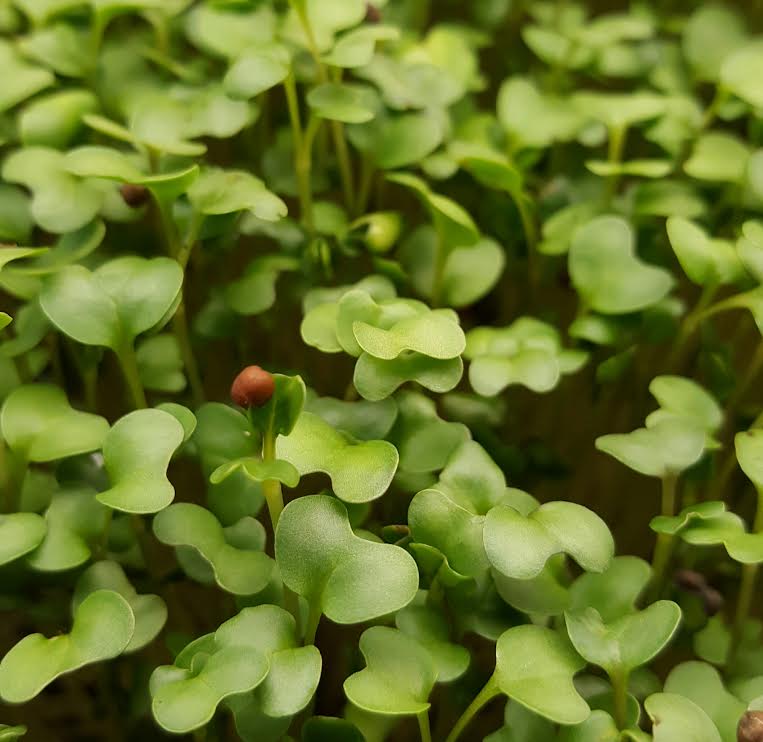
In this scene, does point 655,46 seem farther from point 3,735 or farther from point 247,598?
point 3,735

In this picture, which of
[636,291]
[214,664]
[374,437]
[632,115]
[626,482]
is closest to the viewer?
[214,664]

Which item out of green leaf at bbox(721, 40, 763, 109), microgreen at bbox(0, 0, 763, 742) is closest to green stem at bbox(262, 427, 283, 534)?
microgreen at bbox(0, 0, 763, 742)

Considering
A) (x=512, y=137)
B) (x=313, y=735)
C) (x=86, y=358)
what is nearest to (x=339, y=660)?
(x=313, y=735)

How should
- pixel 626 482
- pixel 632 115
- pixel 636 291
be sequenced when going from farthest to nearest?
pixel 626 482, pixel 632 115, pixel 636 291

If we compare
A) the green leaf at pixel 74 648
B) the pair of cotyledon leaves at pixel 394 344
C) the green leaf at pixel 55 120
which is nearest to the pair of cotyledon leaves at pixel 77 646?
the green leaf at pixel 74 648

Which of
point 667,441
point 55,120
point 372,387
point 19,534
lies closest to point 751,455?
point 667,441

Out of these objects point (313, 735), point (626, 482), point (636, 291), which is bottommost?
point (626, 482)

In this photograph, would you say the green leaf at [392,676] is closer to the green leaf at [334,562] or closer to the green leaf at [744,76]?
the green leaf at [334,562]
